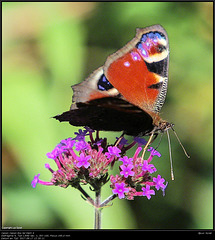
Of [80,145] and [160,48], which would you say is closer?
[80,145]

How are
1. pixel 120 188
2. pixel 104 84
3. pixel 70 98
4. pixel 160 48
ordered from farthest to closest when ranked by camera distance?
1. pixel 70 98
2. pixel 160 48
3. pixel 104 84
4. pixel 120 188

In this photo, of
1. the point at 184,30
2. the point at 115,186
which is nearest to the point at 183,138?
the point at 184,30

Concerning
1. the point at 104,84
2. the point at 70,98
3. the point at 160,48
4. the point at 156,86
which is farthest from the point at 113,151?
the point at 70,98

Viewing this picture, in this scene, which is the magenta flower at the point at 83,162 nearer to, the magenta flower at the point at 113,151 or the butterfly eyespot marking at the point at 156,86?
the magenta flower at the point at 113,151

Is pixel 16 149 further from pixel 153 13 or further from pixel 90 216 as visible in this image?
pixel 153 13

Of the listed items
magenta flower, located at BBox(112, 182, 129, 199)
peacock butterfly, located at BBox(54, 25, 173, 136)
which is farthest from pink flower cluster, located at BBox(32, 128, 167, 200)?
peacock butterfly, located at BBox(54, 25, 173, 136)

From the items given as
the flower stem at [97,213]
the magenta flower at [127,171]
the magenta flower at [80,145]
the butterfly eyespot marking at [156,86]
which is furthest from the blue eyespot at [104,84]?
the flower stem at [97,213]

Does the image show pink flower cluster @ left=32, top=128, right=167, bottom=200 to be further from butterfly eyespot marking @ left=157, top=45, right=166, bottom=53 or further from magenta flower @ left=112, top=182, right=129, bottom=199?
butterfly eyespot marking @ left=157, top=45, right=166, bottom=53

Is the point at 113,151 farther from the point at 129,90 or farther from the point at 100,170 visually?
the point at 129,90
